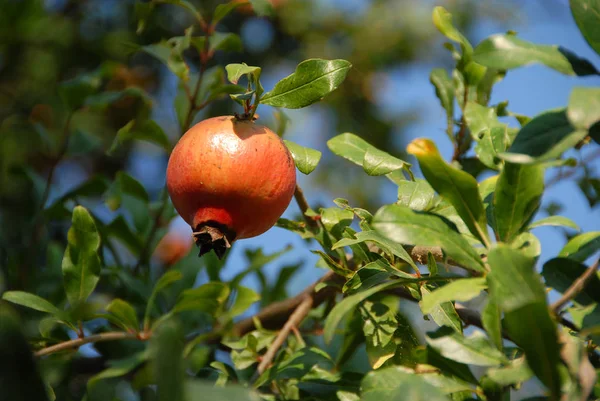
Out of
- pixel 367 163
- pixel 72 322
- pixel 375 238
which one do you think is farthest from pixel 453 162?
pixel 72 322

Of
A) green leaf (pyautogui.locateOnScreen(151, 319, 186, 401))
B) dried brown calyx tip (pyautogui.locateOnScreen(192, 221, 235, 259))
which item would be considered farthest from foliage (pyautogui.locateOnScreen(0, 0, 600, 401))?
dried brown calyx tip (pyautogui.locateOnScreen(192, 221, 235, 259))

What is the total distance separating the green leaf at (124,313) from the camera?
98 centimetres

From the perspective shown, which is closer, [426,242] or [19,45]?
[426,242]

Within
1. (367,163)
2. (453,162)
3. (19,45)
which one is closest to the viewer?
(367,163)

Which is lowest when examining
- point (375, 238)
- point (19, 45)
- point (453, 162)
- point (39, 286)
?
point (39, 286)

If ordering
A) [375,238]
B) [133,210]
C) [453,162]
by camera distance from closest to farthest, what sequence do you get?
1. [375,238]
2. [453,162]
3. [133,210]

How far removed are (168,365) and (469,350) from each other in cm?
34

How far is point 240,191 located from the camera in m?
0.81

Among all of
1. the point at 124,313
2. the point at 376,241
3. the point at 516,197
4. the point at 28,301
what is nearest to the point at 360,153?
the point at 376,241

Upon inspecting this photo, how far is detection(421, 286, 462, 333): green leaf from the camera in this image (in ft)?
2.66

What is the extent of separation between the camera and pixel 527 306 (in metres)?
0.58

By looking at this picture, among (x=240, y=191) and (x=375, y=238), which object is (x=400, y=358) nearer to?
(x=375, y=238)

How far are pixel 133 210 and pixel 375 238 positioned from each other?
32.8 inches

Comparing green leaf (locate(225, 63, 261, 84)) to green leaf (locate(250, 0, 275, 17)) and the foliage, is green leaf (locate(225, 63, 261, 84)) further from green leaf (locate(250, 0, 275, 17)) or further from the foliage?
green leaf (locate(250, 0, 275, 17))
